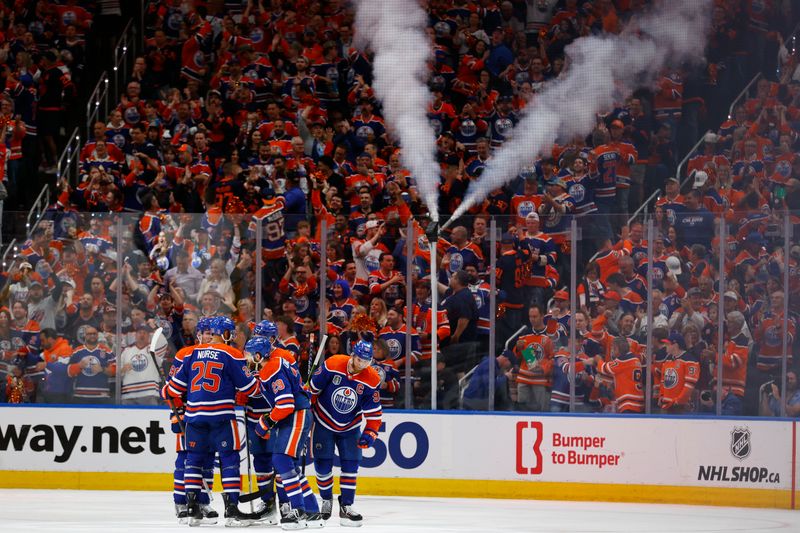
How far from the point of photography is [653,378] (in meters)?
12.8

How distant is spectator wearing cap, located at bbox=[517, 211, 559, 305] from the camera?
12945mm

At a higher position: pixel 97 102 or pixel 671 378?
pixel 97 102

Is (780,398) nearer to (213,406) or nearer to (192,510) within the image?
(213,406)

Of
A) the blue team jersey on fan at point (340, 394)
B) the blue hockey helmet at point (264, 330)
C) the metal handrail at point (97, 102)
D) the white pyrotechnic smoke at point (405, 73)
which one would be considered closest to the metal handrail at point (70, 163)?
the metal handrail at point (97, 102)

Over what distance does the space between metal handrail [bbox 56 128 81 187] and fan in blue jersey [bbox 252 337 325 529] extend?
290 inches

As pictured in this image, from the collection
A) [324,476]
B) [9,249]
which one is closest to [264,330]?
[324,476]

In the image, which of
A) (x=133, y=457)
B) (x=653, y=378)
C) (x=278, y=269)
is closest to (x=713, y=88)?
(x=653, y=378)

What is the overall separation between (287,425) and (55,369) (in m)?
3.97

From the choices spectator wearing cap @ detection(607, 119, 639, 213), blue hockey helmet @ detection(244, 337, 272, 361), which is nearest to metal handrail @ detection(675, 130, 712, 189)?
spectator wearing cap @ detection(607, 119, 639, 213)

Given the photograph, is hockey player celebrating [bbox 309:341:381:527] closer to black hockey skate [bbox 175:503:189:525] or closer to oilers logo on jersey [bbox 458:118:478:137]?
black hockey skate [bbox 175:503:189:525]

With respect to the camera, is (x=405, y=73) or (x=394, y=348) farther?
(x=405, y=73)

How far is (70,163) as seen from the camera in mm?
17219

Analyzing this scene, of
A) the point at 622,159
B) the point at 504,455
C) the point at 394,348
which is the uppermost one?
the point at 622,159

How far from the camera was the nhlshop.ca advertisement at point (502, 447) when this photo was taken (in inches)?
492
